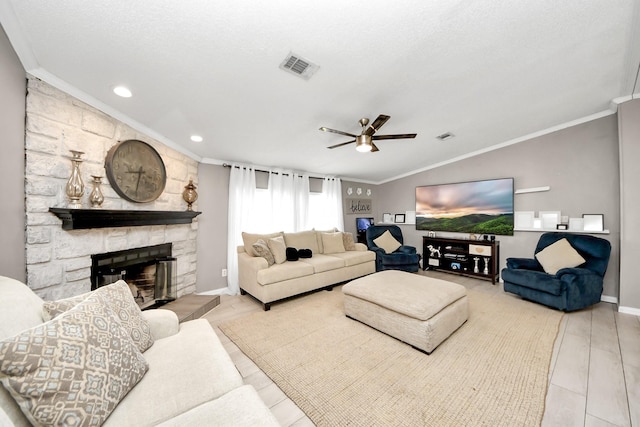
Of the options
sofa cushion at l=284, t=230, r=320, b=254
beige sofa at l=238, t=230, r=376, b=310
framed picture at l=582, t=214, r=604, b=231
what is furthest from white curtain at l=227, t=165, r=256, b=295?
framed picture at l=582, t=214, r=604, b=231

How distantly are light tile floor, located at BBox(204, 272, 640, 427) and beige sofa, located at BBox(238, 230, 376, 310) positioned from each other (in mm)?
747

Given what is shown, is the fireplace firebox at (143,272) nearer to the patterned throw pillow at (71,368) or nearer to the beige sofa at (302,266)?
the beige sofa at (302,266)

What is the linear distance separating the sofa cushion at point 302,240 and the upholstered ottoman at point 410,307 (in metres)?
1.53

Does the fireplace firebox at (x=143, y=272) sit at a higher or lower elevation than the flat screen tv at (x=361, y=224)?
lower

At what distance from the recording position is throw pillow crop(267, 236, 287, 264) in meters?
3.60

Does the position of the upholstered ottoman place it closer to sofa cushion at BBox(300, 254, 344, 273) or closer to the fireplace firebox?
sofa cushion at BBox(300, 254, 344, 273)

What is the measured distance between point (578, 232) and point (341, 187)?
419cm

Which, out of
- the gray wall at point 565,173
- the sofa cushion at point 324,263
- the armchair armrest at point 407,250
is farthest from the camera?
the armchair armrest at point 407,250

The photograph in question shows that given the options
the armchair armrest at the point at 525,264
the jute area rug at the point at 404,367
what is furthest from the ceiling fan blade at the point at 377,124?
the armchair armrest at the point at 525,264

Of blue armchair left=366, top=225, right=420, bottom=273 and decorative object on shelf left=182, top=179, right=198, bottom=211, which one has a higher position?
decorative object on shelf left=182, top=179, right=198, bottom=211

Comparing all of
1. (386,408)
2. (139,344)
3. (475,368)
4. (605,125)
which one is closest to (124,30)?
(139,344)

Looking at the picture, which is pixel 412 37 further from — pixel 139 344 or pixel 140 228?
pixel 140 228

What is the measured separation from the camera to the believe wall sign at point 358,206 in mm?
5938

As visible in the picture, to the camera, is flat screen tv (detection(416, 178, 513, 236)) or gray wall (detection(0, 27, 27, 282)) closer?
gray wall (detection(0, 27, 27, 282))
